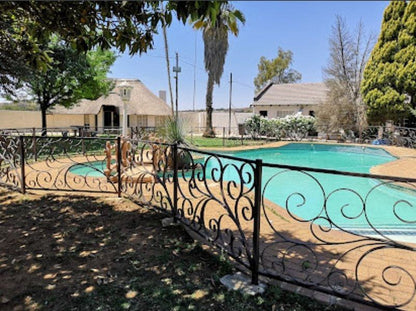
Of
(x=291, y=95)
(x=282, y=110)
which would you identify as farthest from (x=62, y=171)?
(x=291, y=95)

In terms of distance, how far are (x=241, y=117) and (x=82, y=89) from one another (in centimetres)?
1604

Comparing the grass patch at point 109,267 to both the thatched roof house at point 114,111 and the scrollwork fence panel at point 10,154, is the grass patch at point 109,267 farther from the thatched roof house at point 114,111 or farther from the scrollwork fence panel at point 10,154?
the thatched roof house at point 114,111

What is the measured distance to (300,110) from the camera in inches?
1038

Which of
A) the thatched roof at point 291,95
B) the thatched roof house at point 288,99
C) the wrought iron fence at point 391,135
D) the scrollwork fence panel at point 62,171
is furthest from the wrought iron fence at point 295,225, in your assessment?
the thatched roof at point 291,95

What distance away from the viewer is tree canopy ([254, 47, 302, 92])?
3791 cm

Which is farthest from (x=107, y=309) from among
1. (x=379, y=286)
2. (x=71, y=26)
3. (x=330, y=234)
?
(x=71, y=26)

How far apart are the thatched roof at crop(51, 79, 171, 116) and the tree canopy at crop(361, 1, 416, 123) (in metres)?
18.1

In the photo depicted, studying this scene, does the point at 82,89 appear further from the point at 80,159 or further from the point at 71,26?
the point at 71,26

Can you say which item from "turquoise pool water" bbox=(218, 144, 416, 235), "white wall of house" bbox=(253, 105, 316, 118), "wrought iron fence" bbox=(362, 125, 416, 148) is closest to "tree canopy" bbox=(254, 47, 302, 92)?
"white wall of house" bbox=(253, 105, 316, 118)

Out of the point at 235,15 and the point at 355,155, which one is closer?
the point at 235,15

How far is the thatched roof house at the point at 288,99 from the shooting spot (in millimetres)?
26109

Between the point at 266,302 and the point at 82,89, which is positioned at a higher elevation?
the point at 82,89

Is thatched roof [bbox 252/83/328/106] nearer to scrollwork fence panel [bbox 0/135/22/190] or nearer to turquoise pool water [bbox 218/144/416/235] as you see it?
turquoise pool water [bbox 218/144/416/235]

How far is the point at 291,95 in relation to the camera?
27.4 metres
